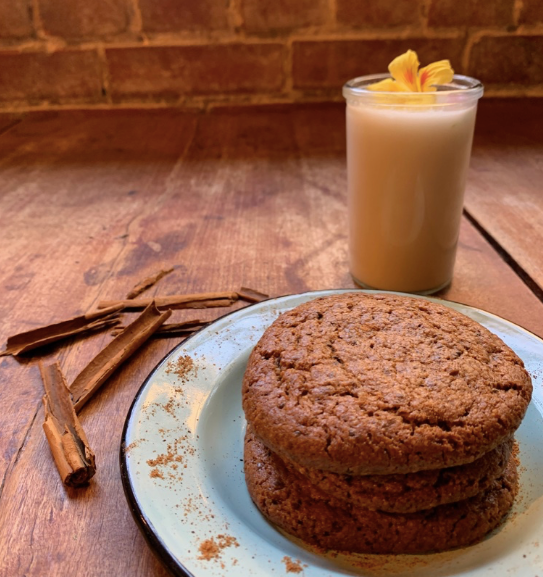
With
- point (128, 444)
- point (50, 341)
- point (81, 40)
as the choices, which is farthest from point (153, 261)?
point (81, 40)

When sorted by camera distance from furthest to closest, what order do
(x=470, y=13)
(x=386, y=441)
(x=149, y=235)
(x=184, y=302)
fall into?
1. (x=470, y=13)
2. (x=149, y=235)
3. (x=184, y=302)
4. (x=386, y=441)

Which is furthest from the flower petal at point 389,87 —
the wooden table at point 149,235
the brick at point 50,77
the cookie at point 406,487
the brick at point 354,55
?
the brick at point 50,77

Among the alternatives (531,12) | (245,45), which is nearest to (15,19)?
(245,45)

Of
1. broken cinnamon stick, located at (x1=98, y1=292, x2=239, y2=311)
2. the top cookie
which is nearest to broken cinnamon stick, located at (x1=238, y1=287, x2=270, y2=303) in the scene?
broken cinnamon stick, located at (x1=98, y1=292, x2=239, y2=311)

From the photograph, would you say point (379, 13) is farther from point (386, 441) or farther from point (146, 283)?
point (386, 441)

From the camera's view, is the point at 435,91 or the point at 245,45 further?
the point at 245,45
